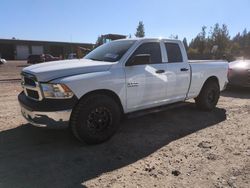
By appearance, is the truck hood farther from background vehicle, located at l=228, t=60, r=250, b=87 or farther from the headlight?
background vehicle, located at l=228, t=60, r=250, b=87

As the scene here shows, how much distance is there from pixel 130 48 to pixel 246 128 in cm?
310

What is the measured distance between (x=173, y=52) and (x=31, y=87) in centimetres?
328

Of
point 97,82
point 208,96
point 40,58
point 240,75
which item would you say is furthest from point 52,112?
point 40,58

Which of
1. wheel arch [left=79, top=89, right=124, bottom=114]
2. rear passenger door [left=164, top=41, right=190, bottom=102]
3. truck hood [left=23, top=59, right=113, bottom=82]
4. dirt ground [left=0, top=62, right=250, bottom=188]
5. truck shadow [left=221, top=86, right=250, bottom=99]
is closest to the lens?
dirt ground [left=0, top=62, right=250, bottom=188]

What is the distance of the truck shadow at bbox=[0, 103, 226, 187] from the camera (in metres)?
3.82

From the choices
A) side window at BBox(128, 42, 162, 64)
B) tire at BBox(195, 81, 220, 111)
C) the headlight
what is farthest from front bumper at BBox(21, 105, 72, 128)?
tire at BBox(195, 81, 220, 111)

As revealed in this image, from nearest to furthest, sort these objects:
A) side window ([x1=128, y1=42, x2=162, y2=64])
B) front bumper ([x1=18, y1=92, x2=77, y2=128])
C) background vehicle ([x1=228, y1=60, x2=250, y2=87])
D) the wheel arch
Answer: front bumper ([x1=18, y1=92, x2=77, y2=128]) → the wheel arch → side window ([x1=128, y1=42, x2=162, y2=64]) → background vehicle ([x1=228, y1=60, x2=250, y2=87])

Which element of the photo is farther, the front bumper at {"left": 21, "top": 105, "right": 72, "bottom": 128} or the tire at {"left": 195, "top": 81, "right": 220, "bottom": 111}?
the tire at {"left": 195, "top": 81, "right": 220, "bottom": 111}

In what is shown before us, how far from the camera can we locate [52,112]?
14.5 ft

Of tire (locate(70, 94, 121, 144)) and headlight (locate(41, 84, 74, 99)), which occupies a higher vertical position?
headlight (locate(41, 84, 74, 99))

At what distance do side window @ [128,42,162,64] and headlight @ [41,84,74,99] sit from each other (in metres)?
1.80

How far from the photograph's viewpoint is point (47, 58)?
133 ft

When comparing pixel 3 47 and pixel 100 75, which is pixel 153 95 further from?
pixel 3 47

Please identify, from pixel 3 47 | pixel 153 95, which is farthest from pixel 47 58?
pixel 153 95
